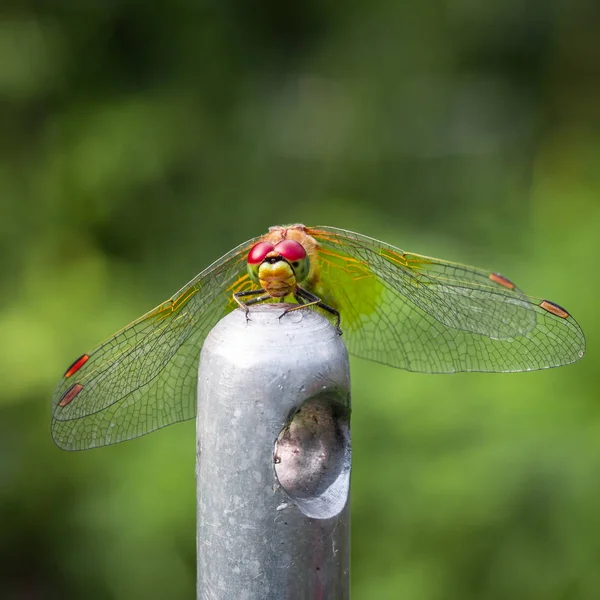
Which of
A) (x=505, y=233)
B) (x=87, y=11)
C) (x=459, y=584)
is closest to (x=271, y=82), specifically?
(x=87, y=11)

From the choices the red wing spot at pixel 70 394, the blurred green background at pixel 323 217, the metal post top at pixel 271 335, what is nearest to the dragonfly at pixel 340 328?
the red wing spot at pixel 70 394

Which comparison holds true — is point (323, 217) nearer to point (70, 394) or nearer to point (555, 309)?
point (555, 309)

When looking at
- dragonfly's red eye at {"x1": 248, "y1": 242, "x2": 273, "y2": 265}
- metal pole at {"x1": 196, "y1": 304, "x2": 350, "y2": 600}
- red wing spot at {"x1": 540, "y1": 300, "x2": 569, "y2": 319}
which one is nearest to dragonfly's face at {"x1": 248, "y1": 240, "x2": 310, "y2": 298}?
dragonfly's red eye at {"x1": 248, "y1": 242, "x2": 273, "y2": 265}

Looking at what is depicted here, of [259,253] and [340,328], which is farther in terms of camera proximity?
[340,328]

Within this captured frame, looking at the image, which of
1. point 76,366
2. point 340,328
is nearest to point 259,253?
point 340,328

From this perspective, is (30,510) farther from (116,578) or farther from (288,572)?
(288,572)
